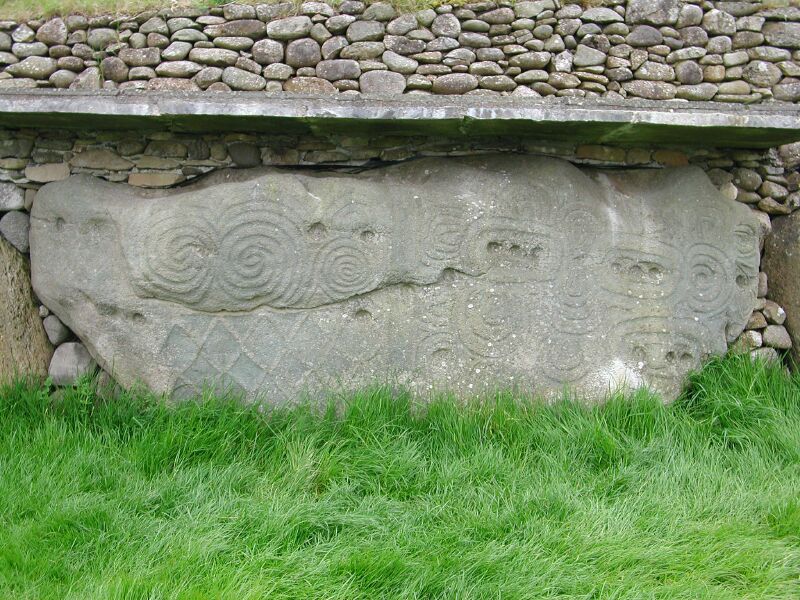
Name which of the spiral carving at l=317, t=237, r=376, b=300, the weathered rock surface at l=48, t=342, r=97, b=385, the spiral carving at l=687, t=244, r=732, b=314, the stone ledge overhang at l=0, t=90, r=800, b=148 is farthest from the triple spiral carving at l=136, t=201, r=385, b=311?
the spiral carving at l=687, t=244, r=732, b=314

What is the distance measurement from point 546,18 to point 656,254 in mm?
1547

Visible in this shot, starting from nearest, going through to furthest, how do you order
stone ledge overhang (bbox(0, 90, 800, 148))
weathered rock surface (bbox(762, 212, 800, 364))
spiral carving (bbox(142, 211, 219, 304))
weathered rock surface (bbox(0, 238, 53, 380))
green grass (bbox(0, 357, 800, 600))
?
green grass (bbox(0, 357, 800, 600))
stone ledge overhang (bbox(0, 90, 800, 148))
spiral carving (bbox(142, 211, 219, 304))
weathered rock surface (bbox(0, 238, 53, 380))
weathered rock surface (bbox(762, 212, 800, 364))

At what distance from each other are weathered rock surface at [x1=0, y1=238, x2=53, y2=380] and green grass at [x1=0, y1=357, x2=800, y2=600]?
22 cm

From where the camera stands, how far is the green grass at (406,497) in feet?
9.41

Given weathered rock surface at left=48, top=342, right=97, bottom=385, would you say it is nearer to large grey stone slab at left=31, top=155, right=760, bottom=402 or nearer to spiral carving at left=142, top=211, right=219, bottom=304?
large grey stone slab at left=31, top=155, right=760, bottom=402

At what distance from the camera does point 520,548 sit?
2998 mm

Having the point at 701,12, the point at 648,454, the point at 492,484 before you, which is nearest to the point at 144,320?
the point at 492,484

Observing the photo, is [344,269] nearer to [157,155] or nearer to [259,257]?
[259,257]

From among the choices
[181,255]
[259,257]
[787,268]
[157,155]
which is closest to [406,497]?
[259,257]

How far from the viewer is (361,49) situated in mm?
4516

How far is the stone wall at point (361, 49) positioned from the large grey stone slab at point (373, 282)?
0.58m

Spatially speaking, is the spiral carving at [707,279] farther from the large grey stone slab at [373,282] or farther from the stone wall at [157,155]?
the stone wall at [157,155]

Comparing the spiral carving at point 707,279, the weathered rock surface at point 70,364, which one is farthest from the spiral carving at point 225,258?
the spiral carving at point 707,279

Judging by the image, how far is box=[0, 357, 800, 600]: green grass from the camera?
287 centimetres
